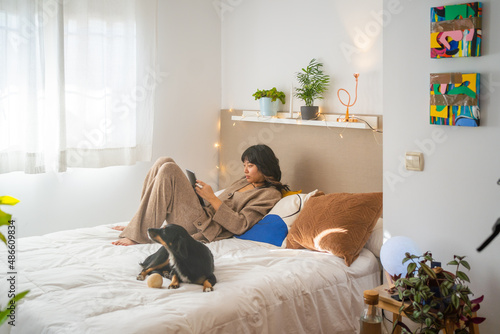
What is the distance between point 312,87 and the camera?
10.9ft

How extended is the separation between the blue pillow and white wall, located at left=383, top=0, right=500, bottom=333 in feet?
2.45

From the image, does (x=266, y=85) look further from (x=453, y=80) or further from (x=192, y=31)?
(x=453, y=80)

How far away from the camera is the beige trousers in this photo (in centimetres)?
291

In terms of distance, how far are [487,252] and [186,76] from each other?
9.26 ft

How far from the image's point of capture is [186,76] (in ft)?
13.5

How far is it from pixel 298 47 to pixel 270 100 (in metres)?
0.43

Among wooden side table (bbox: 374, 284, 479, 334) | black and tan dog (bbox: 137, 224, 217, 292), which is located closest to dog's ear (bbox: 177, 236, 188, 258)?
black and tan dog (bbox: 137, 224, 217, 292)

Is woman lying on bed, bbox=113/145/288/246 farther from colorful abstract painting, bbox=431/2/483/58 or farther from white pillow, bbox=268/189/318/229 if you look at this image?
colorful abstract painting, bbox=431/2/483/58

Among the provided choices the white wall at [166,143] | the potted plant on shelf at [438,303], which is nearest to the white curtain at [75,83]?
the white wall at [166,143]

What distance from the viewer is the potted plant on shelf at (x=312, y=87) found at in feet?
10.9

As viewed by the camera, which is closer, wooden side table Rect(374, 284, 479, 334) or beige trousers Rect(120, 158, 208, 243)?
wooden side table Rect(374, 284, 479, 334)

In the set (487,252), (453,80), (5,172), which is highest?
(453,80)

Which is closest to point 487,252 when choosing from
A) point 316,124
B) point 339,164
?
point 339,164

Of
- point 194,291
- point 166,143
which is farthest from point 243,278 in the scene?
point 166,143
